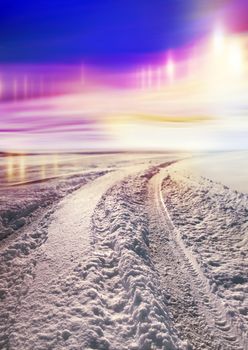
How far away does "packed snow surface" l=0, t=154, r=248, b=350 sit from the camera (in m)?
5.44

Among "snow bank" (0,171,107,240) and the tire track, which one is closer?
the tire track

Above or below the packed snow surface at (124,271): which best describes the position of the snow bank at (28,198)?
above

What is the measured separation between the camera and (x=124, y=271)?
7289 mm

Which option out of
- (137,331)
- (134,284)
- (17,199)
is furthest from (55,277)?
(17,199)

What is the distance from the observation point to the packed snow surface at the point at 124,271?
214 inches

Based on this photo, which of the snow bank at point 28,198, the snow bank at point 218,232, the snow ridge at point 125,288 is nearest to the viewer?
the snow ridge at point 125,288

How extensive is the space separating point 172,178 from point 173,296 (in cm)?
1214

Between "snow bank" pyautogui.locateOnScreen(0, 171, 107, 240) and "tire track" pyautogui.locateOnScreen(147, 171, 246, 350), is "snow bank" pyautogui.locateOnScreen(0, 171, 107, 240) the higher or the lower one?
the higher one

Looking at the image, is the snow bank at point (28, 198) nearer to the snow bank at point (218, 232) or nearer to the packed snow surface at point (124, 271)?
the packed snow surface at point (124, 271)

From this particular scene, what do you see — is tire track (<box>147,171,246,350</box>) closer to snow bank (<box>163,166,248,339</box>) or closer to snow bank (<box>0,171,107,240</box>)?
snow bank (<box>163,166,248,339</box>)

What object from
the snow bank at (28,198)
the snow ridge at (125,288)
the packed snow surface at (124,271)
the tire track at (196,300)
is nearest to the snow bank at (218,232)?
the packed snow surface at (124,271)

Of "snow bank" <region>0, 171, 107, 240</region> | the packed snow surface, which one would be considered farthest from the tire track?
"snow bank" <region>0, 171, 107, 240</region>

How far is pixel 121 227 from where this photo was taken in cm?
980

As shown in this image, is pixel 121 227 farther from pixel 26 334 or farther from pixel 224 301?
pixel 26 334
